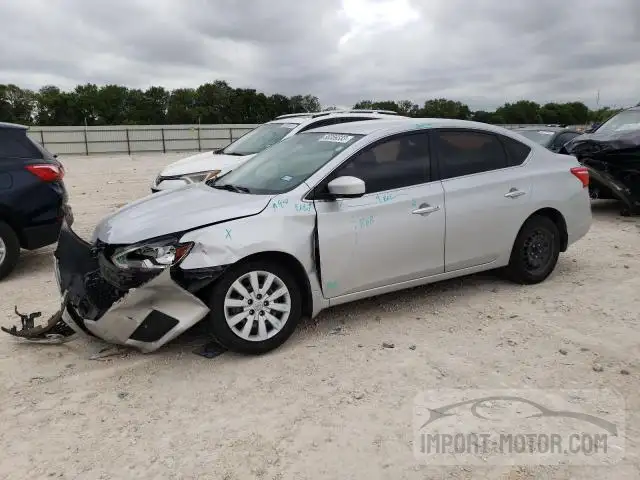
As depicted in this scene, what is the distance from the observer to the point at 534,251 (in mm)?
5508

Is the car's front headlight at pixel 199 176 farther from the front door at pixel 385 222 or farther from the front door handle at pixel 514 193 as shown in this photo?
the front door handle at pixel 514 193

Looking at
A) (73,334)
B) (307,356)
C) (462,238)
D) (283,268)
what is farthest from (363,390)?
(73,334)

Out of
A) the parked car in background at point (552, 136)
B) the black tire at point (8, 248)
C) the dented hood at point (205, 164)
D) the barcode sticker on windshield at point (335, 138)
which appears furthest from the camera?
the parked car in background at point (552, 136)

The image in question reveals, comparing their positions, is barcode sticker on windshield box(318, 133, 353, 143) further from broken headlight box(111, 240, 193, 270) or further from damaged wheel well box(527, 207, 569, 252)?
damaged wheel well box(527, 207, 569, 252)

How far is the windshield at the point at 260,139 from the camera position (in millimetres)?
9094

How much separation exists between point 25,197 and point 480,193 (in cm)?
465

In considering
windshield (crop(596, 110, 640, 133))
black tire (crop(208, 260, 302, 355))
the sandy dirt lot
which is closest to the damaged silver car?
black tire (crop(208, 260, 302, 355))

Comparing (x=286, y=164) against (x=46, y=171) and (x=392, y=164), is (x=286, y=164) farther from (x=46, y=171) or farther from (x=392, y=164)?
(x=46, y=171)

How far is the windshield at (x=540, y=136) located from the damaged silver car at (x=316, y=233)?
21.1 feet

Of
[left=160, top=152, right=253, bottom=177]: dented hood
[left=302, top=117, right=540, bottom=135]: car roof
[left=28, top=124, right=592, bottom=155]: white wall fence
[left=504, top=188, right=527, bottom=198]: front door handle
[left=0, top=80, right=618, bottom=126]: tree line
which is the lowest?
[left=504, top=188, right=527, bottom=198]: front door handle

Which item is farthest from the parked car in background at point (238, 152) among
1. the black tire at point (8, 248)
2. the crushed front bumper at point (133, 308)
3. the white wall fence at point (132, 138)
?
the white wall fence at point (132, 138)

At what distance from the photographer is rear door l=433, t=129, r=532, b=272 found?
4.89 meters

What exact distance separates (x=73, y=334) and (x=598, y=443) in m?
3.63

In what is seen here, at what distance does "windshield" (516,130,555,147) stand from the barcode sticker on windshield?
7767mm
